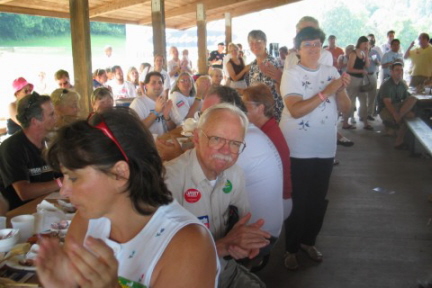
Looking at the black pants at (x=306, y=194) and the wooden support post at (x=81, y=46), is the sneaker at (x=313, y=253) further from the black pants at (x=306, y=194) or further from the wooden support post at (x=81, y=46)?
the wooden support post at (x=81, y=46)

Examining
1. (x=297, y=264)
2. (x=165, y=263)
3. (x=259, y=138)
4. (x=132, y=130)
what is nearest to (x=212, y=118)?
(x=259, y=138)

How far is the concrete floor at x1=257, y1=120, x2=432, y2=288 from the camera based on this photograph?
2.73m

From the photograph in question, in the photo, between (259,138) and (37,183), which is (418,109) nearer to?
Answer: (259,138)

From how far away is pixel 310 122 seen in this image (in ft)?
8.87

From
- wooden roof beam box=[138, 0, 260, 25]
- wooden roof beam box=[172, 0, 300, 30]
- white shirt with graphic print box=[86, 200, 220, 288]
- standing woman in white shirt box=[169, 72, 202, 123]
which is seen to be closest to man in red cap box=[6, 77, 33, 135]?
standing woman in white shirt box=[169, 72, 202, 123]

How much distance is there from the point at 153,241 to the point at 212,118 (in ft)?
2.48

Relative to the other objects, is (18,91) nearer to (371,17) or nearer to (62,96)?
(62,96)

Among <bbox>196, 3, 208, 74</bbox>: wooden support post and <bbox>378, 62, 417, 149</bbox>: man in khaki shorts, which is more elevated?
<bbox>196, 3, 208, 74</bbox>: wooden support post

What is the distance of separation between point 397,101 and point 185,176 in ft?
19.1

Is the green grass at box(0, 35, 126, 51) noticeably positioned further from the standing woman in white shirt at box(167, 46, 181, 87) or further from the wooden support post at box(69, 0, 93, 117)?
the wooden support post at box(69, 0, 93, 117)

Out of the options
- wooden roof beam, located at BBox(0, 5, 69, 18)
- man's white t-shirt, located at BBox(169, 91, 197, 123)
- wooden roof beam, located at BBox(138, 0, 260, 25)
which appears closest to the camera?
man's white t-shirt, located at BBox(169, 91, 197, 123)

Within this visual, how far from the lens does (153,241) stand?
1077 millimetres

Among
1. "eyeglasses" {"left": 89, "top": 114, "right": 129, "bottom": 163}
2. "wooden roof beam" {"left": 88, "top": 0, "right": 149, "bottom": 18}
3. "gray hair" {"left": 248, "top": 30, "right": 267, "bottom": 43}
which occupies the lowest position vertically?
"eyeglasses" {"left": 89, "top": 114, "right": 129, "bottom": 163}

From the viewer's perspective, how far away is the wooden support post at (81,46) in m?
5.09
